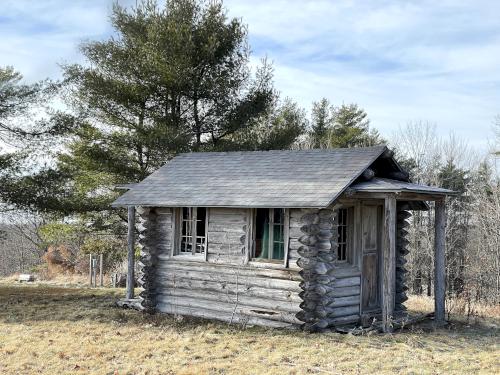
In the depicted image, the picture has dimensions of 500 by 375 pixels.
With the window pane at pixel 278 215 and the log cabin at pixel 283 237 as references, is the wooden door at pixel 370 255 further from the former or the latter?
the window pane at pixel 278 215

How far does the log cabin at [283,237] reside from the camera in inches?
460

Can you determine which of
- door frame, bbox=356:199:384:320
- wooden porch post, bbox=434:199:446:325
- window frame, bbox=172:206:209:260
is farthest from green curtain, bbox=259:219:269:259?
wooden porch post, bbox=434:199:446:325

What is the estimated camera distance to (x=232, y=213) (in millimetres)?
13055

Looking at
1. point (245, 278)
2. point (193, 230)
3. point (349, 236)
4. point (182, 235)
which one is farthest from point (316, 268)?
point (182, 235)

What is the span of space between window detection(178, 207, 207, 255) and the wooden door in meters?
3.83

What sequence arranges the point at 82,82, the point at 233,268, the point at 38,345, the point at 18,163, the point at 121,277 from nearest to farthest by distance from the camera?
the point at 38,345, the point at 233,268, the point at 18,163, the point at 82,82, the point at 121,277

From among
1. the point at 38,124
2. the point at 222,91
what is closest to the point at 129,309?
the point at 38,124

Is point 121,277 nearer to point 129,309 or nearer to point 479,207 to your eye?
point 129,309

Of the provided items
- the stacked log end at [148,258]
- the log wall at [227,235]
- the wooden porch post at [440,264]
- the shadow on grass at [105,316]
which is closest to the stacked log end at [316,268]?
the shadow on grass at [105,316]

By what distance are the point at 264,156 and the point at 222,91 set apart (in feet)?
22.4

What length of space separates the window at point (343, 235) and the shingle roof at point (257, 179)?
1.05 meters

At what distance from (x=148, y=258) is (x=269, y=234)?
3.41 metres

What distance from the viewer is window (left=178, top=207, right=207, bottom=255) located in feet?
45.0

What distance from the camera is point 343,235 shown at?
41.8 feet
